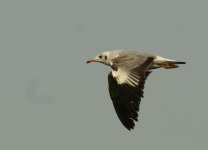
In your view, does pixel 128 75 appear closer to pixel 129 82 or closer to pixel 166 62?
pixel 129 82

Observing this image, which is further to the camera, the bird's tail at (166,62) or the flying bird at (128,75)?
the bird's tail at (166,62)

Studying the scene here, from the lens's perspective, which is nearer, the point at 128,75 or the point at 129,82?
the point at 129,82

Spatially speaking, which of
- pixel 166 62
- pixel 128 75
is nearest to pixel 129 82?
pixel 128 75

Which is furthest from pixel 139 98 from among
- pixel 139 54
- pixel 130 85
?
pixel 139 54

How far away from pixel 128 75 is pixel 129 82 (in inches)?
11.3

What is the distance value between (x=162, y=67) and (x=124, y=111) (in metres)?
2.63

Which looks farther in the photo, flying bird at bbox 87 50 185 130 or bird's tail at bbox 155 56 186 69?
bird's tail at bbox 155 56 186 69

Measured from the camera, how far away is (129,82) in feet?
113

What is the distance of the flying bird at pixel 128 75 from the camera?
113ft

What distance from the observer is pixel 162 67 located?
37531 millimetres

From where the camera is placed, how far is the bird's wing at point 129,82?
113ft

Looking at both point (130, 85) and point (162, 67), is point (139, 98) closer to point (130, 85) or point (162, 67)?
point (130, 85)

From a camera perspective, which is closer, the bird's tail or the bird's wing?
the bird's wing

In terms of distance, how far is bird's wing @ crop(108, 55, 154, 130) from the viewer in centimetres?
3434
